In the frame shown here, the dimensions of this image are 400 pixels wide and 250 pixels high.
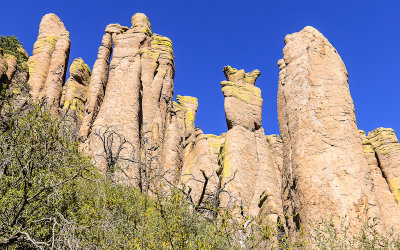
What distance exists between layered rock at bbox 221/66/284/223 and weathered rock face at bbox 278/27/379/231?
803 centimetres

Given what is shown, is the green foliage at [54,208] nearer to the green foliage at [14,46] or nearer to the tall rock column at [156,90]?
the tall rock column at [156,90]

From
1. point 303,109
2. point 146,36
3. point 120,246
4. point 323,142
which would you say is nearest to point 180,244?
point 120,246

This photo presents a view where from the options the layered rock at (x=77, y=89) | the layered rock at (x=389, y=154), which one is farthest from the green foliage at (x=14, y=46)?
the layered rock at (x=389, y=154)

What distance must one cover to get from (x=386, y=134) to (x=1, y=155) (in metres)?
43.8

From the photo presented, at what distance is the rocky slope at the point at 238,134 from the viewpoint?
49.5 ft

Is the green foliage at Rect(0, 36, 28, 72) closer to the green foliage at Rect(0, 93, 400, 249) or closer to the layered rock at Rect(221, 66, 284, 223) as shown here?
the layered rock at Rect(221, 66, 284, 223)

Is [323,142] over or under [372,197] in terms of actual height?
over

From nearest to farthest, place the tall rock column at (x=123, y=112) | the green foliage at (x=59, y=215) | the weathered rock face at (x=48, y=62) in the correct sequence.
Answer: the green foliage at (x=59, y=215) < the tall rock column at (x=123, y=112) < the weathered rock face at (x=48, y=62)

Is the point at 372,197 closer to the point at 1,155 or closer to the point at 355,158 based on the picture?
the point at 355,158

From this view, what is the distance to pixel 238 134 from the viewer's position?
31.9 metres

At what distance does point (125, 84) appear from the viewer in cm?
3675

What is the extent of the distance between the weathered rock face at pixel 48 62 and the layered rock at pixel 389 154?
4237 centimetres

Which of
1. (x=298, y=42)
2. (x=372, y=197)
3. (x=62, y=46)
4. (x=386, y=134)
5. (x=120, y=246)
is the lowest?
(x=120, y=246)

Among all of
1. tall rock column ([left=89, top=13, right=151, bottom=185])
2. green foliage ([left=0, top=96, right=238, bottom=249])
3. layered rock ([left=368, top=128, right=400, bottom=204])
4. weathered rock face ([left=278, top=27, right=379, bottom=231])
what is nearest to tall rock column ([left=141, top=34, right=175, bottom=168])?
tall rock column ([left=89, top=13, right=151, bottom=185])
